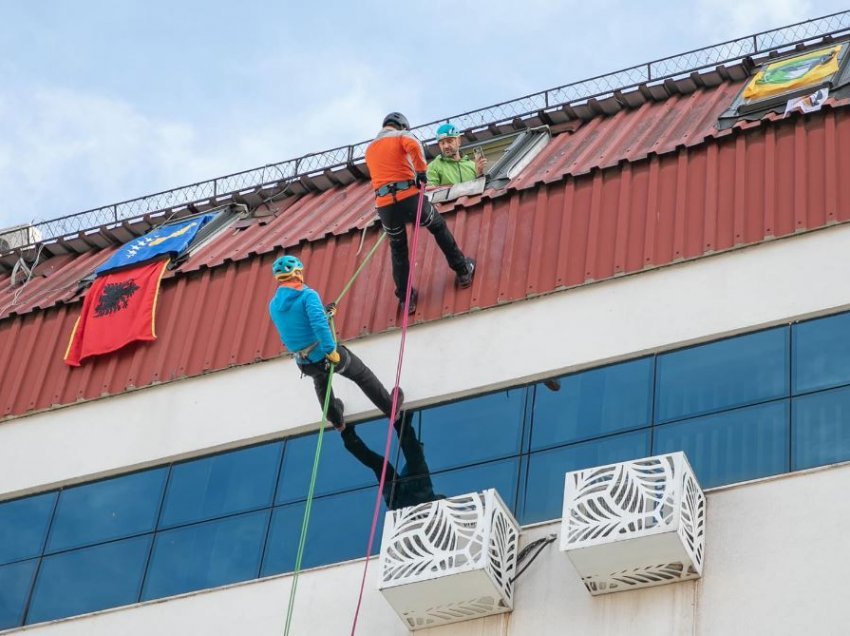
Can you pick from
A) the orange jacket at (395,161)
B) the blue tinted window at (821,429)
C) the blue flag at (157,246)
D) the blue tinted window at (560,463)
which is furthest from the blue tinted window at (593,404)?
the blue flag at (157,246)

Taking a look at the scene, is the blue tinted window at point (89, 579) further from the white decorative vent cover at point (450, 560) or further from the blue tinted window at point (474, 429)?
the white decorative vent cover at point (450, 560)

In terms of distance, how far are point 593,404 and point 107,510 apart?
5838 mm

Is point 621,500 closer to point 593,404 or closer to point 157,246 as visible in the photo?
point 593,404

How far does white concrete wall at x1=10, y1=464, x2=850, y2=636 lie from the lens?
14.0 m

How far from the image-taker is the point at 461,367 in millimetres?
17750

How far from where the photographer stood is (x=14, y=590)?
1872 cm

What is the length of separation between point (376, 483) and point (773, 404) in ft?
13.7

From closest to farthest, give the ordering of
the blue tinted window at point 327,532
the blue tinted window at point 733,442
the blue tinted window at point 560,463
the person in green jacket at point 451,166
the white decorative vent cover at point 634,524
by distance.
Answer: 1. the white decorative vent cover at point 634,524
2. the blue tinted window at point 733,442
3. the blue tinted window at point 560,463
4. the blue tinted window at point 327,532
5. the person in green jacket at point 451,166

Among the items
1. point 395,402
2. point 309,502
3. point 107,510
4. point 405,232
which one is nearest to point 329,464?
point 309,502

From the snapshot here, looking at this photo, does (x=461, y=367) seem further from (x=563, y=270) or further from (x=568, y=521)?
(x=568, y=521)

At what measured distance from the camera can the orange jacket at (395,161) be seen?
708 inches

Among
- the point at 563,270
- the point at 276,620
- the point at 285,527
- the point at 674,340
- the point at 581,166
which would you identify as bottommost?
the point at 276,620

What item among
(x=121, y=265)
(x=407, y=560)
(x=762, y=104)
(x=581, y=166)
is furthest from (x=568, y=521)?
(x=121, y=265)

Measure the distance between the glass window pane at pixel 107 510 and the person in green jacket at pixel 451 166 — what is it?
501cm
